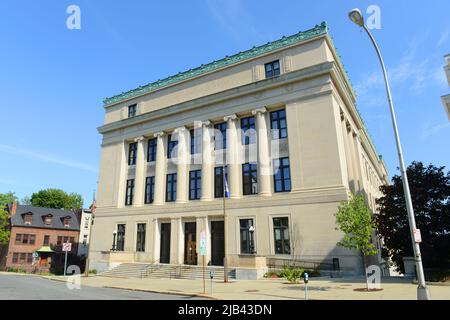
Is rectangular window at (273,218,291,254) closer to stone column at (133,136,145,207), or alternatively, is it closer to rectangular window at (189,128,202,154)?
rectangular window at (189,128,202,154)

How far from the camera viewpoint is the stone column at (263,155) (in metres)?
30.2

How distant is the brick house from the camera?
2250 inches

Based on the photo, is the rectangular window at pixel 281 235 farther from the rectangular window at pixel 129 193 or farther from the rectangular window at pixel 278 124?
the rectangular window at pixel 129 193

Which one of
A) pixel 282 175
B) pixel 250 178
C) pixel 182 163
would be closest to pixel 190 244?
pixel 182 163

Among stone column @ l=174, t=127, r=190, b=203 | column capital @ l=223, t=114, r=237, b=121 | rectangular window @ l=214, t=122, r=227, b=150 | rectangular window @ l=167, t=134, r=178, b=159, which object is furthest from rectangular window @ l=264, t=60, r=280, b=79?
rectangular window @ l=167, t=134, r=178, b=159

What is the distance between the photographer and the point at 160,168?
37.6m

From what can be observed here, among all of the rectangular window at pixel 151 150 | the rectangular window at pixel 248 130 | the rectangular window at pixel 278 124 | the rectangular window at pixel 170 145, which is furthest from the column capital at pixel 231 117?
the rectangular window at pixel 151 150

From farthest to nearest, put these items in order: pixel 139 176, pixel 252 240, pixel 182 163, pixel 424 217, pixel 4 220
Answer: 1. pixel 4 220
2. pixel 139 176
3. pixel 182 163
4. pixel 252 240
5. pixel 424 217

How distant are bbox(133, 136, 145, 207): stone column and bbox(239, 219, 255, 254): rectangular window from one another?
45.8 feet

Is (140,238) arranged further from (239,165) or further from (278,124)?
(278,124)

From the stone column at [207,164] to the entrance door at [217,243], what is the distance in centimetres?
283

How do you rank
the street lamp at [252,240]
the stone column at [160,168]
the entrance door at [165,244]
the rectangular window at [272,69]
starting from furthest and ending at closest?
the stone column at [160,168] < the entrance door at [165,244] < the rectangular window at [272,69] < the street lamp at [252,240]

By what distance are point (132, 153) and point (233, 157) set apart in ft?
52.8
